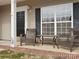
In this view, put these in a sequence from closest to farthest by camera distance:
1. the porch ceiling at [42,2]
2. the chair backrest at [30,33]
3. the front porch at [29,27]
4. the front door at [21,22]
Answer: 1. the front porch at [29,27]
2. the chair backrest at [30,33]
3. the porch ceiling at [42,2]
4. the front door at [21,22]

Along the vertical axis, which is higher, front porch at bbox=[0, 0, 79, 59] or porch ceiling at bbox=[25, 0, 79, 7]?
porch ceiling at bbox=[25, 0, 79, 7]

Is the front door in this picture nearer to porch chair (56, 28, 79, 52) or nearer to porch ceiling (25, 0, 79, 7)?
porch ceiling (25, 0, 79, 7)

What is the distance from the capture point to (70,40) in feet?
30.1

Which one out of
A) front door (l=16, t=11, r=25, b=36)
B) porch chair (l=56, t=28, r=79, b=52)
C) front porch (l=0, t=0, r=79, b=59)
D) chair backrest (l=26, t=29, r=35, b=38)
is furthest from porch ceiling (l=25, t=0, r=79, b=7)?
porch chair (l=56, t=28, r=79, b=52)

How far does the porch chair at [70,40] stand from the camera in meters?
9.09

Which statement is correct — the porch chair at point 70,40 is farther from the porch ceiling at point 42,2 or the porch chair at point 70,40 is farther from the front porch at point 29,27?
the porch ceiling at point 42,2

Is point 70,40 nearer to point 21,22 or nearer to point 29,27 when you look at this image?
point 29,27

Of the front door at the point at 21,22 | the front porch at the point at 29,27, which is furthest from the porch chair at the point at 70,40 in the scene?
the front door at the point at 21,22

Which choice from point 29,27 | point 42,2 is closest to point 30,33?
point 29,27

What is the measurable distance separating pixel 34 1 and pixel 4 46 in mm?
3731

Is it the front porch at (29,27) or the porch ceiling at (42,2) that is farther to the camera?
the porch ceiling at (42,2)

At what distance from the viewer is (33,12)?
1357 cm

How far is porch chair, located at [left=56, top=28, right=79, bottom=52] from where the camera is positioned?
909 centimetres

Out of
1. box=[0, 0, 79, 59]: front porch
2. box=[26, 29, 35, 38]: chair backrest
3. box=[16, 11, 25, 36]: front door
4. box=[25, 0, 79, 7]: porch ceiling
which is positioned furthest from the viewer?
box=[16, 11, 25, 36]: front door
